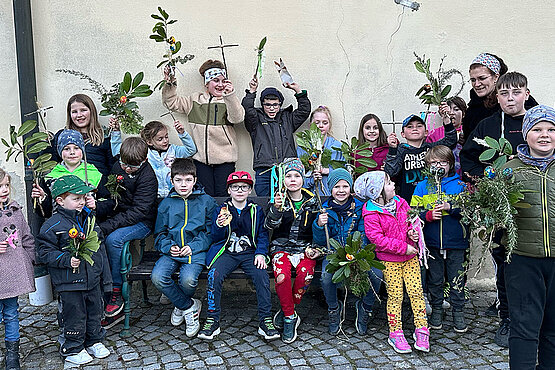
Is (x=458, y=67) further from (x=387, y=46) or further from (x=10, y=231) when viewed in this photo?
(x=10, y=231)

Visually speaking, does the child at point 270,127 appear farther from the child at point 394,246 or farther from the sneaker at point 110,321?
the sneaker at point 110,321

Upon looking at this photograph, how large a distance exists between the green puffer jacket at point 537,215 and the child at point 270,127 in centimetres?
286

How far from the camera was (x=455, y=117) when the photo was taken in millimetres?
5734

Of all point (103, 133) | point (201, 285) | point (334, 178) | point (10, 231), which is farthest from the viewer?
point (201, 285)

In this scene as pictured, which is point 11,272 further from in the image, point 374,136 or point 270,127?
point 374,136

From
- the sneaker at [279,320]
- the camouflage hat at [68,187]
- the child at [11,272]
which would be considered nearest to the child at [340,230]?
the sneaker at [279,320]

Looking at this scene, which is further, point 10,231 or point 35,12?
point 35,12

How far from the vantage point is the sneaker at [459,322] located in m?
4.93

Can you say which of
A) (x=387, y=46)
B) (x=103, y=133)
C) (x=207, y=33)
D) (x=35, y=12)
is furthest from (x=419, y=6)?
(x=35, y=12)

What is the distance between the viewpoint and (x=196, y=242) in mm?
5082

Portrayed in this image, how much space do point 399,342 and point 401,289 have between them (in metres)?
0.44

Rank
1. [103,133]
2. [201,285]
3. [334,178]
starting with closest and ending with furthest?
1. [334,178]
2. [103,133]
3. [201,285]

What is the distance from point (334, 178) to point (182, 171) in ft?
4.64

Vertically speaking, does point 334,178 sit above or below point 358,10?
below
